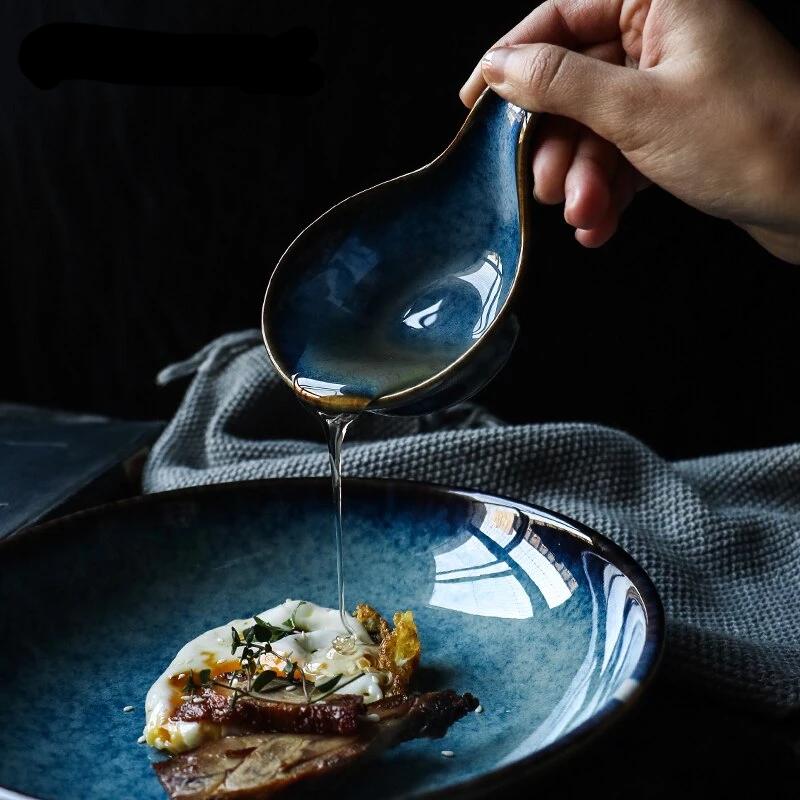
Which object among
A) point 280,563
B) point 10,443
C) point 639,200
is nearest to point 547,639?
point 280,563

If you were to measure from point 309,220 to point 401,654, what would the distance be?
1104mm

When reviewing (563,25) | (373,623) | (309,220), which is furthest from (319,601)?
(309,220)

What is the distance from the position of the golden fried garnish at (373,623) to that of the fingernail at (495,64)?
59 cm

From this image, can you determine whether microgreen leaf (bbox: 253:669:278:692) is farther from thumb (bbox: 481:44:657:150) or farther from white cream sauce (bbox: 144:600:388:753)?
thumb (bbox: 481:44:657:150)

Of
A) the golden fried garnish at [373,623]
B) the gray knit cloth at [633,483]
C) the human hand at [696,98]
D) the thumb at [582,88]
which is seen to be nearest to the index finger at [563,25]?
the human hand at [696,98]

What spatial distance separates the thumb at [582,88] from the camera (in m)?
1.14

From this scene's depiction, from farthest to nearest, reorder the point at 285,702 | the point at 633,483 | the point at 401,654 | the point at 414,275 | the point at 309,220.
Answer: the point at 309,220
the point at 633,483
the point at 414,275
the point at 401,654
the point at 285,702

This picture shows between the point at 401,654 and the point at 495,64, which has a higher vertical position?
the point at 495,64

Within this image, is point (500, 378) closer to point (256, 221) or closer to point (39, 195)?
point (256, 221)

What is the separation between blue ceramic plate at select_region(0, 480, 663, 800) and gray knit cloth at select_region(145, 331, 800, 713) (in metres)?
0.11

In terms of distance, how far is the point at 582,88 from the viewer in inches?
45.3

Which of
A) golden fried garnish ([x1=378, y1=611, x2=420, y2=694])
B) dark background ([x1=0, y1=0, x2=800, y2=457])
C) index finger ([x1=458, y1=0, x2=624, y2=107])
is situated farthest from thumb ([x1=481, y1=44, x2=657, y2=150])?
dark background ([x1=0, y1=0, x2=800, y2=457])

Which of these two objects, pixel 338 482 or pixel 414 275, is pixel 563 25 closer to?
pixel 414 275

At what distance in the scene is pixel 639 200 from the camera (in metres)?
1.92
